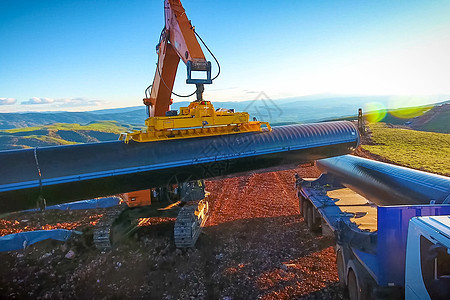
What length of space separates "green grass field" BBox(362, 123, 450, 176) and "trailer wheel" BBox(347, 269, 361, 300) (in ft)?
46.3

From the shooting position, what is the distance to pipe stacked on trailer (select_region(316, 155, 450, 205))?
227 inches

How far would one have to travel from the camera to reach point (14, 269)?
284 inches

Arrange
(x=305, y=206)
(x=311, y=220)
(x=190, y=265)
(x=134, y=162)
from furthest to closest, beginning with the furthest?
(x=305, y=206)
(x=311, y=220)
(x=190, y=265)
(x=134, y=162)

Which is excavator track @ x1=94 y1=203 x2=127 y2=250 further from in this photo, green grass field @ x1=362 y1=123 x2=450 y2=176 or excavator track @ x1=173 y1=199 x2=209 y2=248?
green grass field @ x1=362 y1=123 x2=450 y2=176

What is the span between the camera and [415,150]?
23625 mm

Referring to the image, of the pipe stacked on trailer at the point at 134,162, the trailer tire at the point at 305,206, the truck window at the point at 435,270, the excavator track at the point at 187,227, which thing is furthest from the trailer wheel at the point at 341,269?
the excavator track at the point at 187,227

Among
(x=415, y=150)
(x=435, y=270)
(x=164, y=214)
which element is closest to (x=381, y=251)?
(x=435, y=270)

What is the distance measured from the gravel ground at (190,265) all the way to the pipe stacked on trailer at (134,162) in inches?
84.0

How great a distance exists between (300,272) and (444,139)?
97.5 ft

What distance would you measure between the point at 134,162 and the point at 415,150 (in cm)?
2534

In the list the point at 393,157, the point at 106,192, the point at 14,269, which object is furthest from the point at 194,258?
the point at 393,157

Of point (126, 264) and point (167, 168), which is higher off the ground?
point (167, 168)

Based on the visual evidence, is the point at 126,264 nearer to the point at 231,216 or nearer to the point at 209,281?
the point at 209,281

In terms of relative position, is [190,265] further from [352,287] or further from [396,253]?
[396,253]
